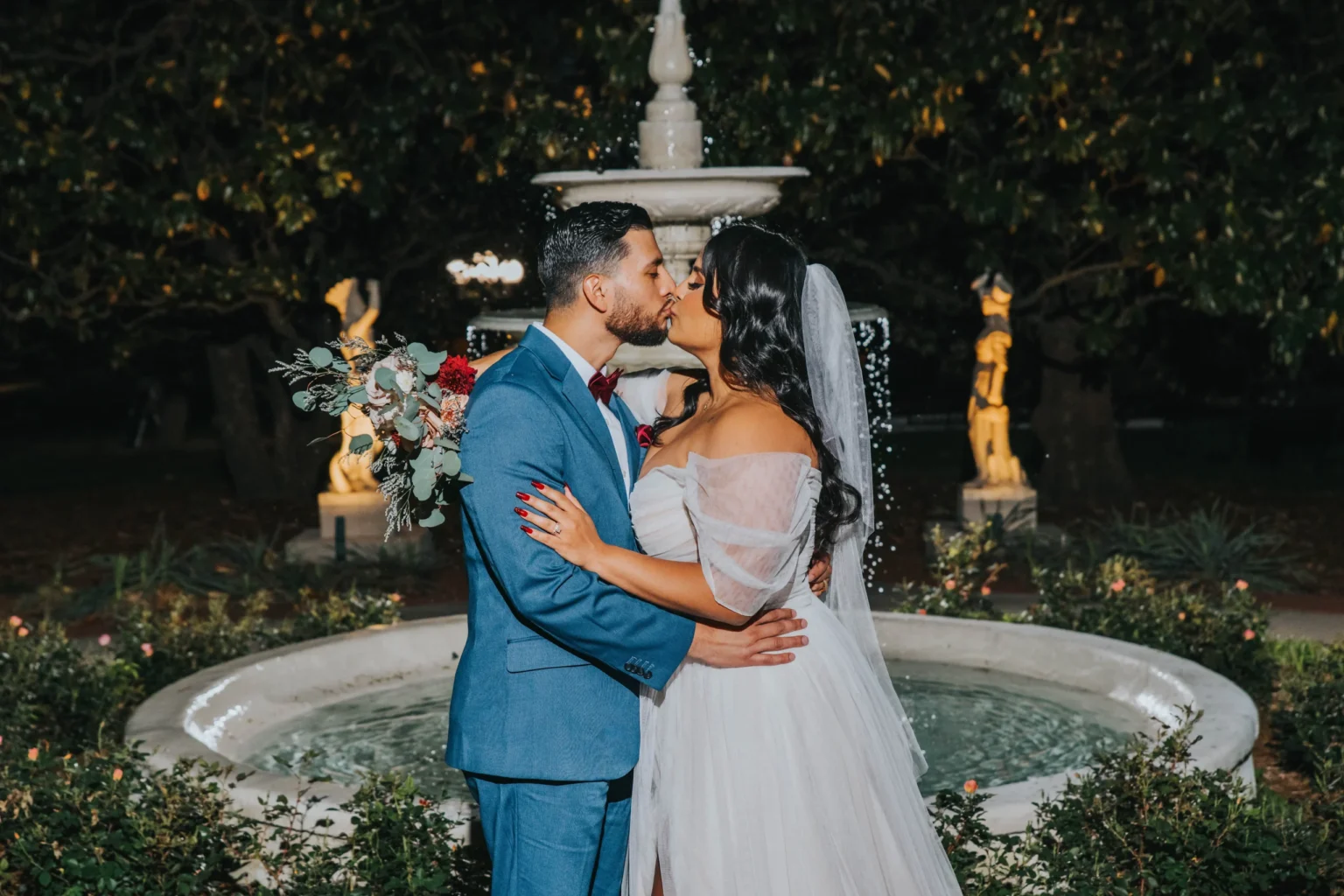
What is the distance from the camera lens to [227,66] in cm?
1294

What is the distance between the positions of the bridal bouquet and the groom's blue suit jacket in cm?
6

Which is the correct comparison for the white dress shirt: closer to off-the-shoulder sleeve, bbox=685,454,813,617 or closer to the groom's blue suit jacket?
the groom's blue suit jacket

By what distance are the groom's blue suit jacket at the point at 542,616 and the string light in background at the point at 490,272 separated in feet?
42.1

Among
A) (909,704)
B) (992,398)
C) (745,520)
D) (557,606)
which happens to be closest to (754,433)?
(745,520)

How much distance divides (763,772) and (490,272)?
13106 millimetres

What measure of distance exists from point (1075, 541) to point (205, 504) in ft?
34.1

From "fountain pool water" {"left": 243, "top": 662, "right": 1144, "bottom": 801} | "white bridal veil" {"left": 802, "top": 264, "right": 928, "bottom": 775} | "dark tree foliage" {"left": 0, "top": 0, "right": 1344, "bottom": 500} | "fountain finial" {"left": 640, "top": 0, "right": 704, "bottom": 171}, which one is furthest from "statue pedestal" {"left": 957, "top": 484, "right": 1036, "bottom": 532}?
"white bridal veil" {"left": 802, "top": 264, "right": 928, "bottom": 775}

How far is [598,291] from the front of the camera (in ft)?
12.8

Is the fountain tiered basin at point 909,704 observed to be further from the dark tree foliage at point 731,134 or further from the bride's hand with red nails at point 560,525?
the dark tree foliage at point 731,134

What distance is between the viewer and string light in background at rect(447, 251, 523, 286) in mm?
16641

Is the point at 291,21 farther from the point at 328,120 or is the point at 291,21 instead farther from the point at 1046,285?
the point at 1046,285

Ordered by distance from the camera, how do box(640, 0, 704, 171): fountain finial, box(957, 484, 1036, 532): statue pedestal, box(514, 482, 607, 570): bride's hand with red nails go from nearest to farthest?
box(514, 482, 607, 570): bride's hand with red nails, box(640, 0, 704, 171): fountain finial, box(957, 484, 1036, 532): statue pedestal

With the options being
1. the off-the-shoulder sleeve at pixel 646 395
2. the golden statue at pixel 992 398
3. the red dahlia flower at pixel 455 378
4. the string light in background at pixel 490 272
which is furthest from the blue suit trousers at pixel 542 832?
the string light in background at pixel 490 272

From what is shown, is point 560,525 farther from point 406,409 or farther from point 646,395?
point 646,395
